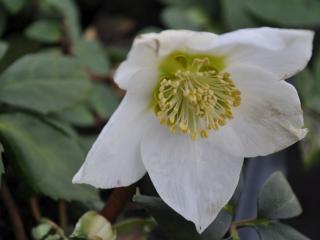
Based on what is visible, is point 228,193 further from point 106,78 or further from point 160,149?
point 106,78

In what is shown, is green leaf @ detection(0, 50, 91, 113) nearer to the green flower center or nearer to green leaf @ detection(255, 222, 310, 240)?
the green flower center

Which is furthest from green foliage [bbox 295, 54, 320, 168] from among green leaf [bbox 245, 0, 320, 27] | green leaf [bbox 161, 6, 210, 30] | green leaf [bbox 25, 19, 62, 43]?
green leaf [bbox 25, 19, 62, 43]

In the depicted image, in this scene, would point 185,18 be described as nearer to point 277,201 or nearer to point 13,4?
point 13,4

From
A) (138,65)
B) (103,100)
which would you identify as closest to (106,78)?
(103,100)

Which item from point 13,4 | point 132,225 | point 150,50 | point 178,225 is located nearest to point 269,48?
point 150,50

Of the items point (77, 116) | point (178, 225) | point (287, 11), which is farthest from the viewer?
point (287, 11)

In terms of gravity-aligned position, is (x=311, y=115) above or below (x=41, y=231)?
below
